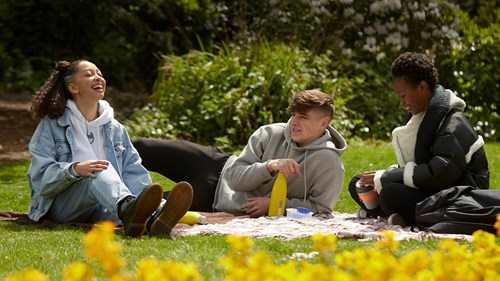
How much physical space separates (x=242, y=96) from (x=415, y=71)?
542 centimetres

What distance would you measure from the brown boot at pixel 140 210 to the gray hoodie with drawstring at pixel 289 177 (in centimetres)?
97

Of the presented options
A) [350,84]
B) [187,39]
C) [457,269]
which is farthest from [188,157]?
[187,39]

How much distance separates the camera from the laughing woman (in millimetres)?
5883

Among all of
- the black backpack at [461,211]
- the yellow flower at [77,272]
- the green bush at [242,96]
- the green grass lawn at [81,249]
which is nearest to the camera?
the yellow flower at [77,272]

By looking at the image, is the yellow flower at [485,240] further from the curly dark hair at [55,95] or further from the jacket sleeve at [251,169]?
the curly dark hair at [55,95]

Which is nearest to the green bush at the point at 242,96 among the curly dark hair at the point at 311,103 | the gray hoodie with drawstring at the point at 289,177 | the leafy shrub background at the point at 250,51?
the leafy shrub background at the point at 250,51

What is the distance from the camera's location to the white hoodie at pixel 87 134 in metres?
6.15

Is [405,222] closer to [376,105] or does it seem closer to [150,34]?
[376,105]

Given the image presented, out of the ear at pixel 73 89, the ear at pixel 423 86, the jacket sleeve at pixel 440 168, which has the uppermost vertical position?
the ear at pixel 423 86

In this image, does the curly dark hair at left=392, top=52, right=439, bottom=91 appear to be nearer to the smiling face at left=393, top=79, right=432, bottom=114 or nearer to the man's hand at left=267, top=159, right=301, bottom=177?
the smiling face at left=393, top=79, right=432, bottom=114

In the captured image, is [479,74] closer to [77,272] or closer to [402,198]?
[402,198]

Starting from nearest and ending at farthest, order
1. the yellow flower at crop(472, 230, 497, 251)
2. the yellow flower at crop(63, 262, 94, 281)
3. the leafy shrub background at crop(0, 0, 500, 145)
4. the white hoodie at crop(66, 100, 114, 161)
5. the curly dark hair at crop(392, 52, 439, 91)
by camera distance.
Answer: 1. the yellow flower at crop(63, 262, 94, 281)
2. the yellow flower at crop(472, 230, 497, 251)
3. the curly dark hair at crop(392, 52, 439, 91)
4. the white hoodie at crop(66, 100, 114, 161)
5. the leafy shrub background at crop(0, 0, 500, 145)

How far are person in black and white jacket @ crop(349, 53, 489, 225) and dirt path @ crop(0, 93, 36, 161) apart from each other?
6278mm

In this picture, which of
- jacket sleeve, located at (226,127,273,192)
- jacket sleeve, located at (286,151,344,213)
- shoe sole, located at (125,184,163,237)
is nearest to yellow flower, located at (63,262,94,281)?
shoe sole, located at (125,184,163,237)
